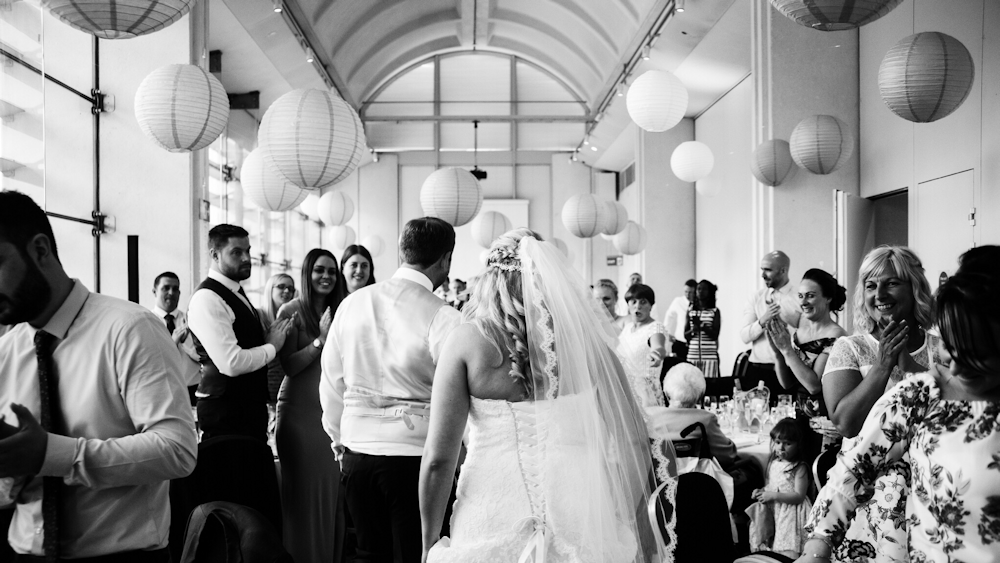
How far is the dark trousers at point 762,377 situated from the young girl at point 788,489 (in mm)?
2636

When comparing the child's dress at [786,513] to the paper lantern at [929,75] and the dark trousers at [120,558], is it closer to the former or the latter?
the paper lantern at [929,75]

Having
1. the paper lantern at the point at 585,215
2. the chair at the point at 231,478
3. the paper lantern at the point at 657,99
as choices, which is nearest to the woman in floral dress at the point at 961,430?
the chair at the point at 231,478

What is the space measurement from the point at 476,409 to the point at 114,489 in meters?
0.87

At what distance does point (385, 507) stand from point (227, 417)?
1143mm

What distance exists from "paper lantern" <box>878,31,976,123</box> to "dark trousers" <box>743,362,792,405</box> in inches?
88.2

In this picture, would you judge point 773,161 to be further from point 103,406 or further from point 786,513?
point 103,406

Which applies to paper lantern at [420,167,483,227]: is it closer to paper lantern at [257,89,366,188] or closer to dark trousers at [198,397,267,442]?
paper lantern at [257,89,366,188]

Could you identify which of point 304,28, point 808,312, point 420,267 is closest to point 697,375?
point 808,312

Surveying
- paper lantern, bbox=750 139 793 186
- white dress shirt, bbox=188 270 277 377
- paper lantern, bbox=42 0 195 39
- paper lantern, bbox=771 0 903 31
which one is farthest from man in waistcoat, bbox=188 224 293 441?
paper lantern, bbox=750 139 793 186

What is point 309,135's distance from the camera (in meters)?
4.98

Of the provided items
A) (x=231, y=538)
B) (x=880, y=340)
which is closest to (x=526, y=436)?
(x=231, y=538)

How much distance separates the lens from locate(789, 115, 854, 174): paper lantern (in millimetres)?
6680

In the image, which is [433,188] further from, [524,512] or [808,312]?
[524,512]

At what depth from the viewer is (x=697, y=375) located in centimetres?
387
